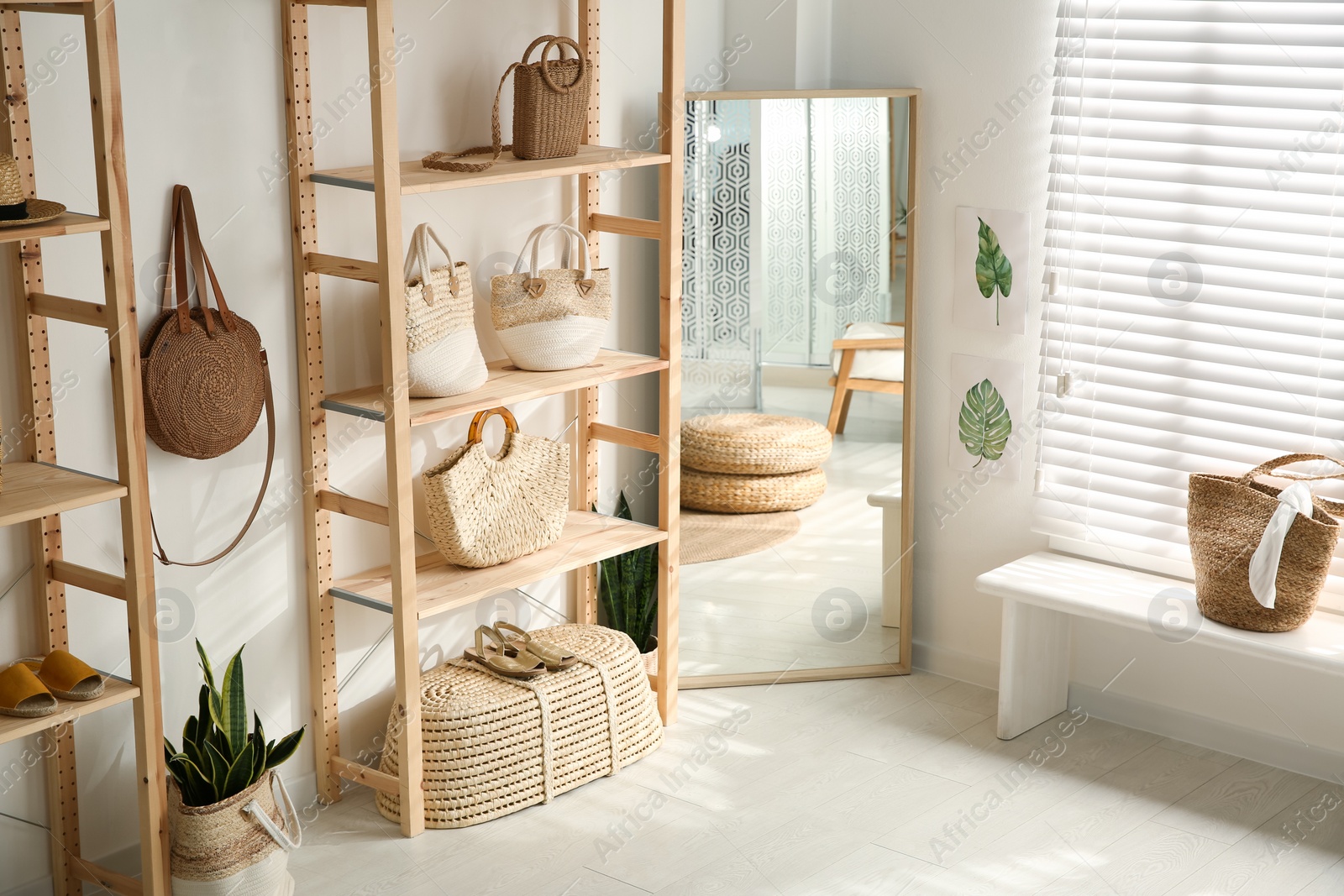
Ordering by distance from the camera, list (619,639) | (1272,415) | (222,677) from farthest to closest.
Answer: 1. (619,639)
2. (1272,415)
3. (222,677)

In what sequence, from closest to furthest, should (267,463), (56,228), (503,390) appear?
(56,228) < (267,463) < (503,390)

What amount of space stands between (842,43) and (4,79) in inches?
83.9

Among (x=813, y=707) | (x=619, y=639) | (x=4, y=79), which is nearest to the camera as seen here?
(x=4, y=79)

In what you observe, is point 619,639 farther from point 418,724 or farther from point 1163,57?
point 1163,57

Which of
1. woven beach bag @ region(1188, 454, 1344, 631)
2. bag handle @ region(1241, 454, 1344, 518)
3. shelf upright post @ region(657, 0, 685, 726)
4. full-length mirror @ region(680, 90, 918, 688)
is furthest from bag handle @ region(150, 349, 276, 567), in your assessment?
bag handle @ region(1241, 454, 1344, 518)

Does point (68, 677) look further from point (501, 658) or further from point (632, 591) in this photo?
point (632, 591)

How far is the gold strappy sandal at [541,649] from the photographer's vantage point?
3.09 meters

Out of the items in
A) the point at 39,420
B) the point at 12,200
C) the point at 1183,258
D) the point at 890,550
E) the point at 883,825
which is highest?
the point at 12,200

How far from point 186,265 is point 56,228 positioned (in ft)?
1.71

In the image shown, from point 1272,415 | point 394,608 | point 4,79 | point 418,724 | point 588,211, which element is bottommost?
point 418,724

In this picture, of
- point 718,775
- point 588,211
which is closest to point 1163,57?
point 588,211

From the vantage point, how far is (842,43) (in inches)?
143

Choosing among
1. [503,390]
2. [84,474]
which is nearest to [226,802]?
[84,474]

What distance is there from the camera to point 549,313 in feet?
9.97
